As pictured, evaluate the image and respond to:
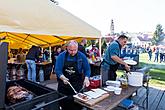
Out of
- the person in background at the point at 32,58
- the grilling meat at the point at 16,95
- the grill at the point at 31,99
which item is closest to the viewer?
the grill at the point at 31,99

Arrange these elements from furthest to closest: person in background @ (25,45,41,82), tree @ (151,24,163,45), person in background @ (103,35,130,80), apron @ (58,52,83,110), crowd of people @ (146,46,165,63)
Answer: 1. tree @ (151,24,163,45)
2. crowd of people @ (146,46,165,63)
3. person in background @ (25,45,41,82)
4. person in background @ (103,35,130,80)
5. apron @ (58,52,83,110)

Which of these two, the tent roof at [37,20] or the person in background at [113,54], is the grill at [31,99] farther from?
the person in background at [113,54]

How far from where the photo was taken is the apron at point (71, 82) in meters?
2.91

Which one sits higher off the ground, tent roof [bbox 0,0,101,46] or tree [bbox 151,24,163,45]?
tree [bbox 151,24,163,45]

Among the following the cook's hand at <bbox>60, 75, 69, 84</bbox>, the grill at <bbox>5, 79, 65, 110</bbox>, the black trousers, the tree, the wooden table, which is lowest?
the black trousers

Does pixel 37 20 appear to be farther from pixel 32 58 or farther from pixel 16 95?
pixel 32 58

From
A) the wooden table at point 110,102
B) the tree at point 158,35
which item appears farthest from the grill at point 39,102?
the tree at point 158,35

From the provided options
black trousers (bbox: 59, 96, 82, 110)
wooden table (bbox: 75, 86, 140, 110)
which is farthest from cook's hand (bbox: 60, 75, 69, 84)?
wooden table (bbox: 75, 86, 140, 110)

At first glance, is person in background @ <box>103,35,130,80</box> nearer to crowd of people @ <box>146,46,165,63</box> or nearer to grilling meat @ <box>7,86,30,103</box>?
grilling meat @ <box>7,86,30,103</box>

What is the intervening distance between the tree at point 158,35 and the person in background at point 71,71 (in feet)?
189

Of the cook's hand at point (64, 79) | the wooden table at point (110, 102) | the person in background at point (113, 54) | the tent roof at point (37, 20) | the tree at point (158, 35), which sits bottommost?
the wooden table at point (110, 102)

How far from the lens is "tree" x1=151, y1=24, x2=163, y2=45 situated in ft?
186

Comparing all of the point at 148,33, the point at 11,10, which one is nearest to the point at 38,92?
the point at 11,10

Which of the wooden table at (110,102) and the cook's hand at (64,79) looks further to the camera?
the cook's hand at (64,79)
